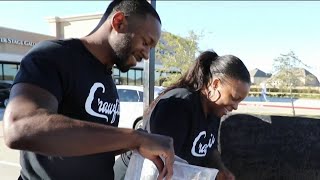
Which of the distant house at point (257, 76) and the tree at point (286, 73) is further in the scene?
the tree at point (286, 73)

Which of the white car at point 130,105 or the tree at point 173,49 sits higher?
the tree at point 173,49

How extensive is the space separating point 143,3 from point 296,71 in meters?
→ 8.19

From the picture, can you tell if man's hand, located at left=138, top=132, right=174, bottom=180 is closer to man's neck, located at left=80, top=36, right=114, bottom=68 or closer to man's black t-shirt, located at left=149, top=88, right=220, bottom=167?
man's neck, located at left=80, top=36, right=114, bottom=68

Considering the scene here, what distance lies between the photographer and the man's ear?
1.28m

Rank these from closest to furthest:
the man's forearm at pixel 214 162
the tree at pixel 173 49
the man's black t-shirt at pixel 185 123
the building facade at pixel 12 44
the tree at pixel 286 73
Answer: the man's black t-shirt at pixel 185 123 < the man's forearm at pixel 214 162 < the tree at pixel 286 73 < the tree at pixel 173 49 < the building facade at pixel 12 44

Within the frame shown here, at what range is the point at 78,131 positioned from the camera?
0.89 meters

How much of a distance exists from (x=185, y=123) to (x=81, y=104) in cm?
71

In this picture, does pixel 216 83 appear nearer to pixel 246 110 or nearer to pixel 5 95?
pixel 246 110

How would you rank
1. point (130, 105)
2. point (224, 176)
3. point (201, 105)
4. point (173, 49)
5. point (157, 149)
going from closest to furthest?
point (157, 149) → point (201, 105) → point (224, 176) → point (130, 105) → point (173, 49)

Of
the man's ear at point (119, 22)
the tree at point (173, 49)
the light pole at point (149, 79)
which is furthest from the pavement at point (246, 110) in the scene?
the tree at point (173, 49)

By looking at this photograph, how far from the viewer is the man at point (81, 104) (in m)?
0.88

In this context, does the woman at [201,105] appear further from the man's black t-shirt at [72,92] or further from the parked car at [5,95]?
the parked car at [5,95]

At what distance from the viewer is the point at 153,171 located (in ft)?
4.47

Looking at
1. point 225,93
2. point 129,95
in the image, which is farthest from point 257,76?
point 225,93
